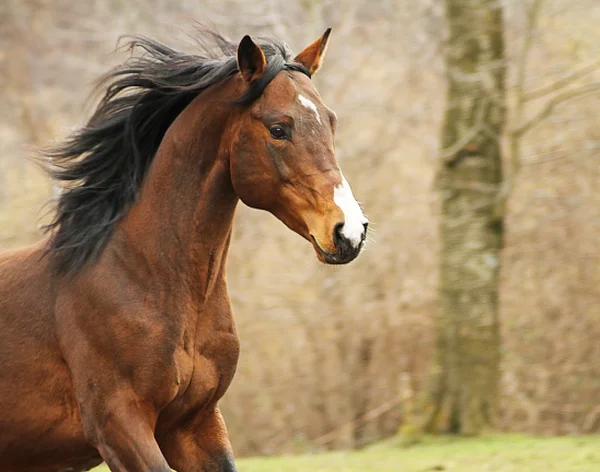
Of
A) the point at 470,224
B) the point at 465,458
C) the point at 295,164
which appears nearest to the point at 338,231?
the point at 295,164

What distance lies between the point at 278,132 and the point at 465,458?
13.1 feet

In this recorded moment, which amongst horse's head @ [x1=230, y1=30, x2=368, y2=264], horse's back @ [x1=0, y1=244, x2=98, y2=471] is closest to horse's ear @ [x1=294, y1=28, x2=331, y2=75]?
horse's head @ [x1=230, y1=30, x2=368, y2=264]

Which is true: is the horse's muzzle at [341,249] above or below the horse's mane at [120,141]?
below

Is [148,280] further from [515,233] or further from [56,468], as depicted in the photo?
[515,233]

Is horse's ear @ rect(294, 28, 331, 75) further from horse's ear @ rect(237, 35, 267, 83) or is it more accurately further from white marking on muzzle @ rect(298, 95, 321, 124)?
white marking on muzzle @ rect(298, 95, 321, 124)

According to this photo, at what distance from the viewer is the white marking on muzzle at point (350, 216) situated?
136 inches

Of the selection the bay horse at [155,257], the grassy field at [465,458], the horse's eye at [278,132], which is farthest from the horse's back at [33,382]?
the grassy field at [465,458]

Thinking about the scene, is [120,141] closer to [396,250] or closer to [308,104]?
[308,104]

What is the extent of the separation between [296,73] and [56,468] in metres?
1.94

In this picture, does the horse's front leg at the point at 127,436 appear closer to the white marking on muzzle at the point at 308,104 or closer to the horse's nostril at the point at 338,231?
the horse's nostril at the point at 338,231

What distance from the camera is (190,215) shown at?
405 centimetres

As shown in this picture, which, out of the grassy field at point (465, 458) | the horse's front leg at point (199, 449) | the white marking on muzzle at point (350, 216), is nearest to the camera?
the white marking on muzzle at point (350, 216)

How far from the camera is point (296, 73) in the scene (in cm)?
395

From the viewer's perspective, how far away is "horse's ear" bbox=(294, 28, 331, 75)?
13.6 feet
